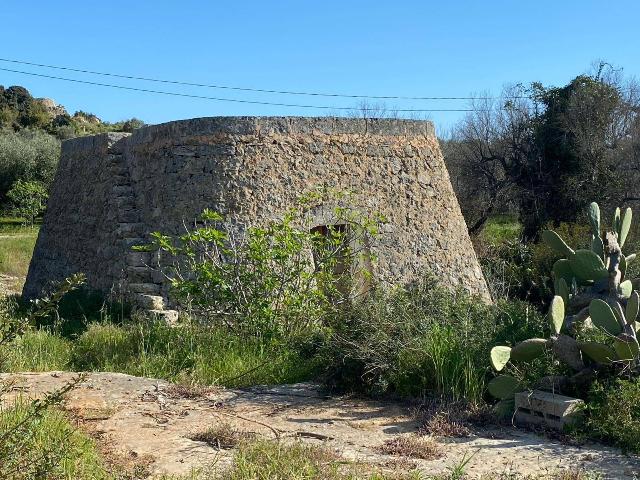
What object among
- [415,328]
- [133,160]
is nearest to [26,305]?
[133,160]

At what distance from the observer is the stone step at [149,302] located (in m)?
9.95

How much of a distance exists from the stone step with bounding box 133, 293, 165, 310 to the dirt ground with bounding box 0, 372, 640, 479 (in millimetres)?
3308

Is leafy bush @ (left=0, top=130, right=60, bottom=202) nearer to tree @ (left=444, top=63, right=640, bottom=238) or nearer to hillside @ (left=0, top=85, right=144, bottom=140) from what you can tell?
hillside @ (left=0, top=85, right=144, bottom=140)

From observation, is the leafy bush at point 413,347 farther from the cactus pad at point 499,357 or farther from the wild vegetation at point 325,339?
the cactus pad at point 499,357

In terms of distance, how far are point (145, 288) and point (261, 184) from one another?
2.24 meters

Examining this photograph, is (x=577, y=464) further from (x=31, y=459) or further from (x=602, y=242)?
(x=31, y=459)

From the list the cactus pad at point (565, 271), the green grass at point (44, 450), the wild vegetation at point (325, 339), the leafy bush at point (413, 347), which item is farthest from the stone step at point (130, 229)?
the cactus pad at point (565, 271)

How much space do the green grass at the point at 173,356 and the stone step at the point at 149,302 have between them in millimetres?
1491

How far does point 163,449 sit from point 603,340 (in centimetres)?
363

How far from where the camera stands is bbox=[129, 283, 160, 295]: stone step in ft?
34.3

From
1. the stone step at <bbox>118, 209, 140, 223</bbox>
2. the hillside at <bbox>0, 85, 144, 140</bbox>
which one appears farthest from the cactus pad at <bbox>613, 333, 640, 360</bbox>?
the hillside at <bbox>0, 85, 144, 140</bbox>

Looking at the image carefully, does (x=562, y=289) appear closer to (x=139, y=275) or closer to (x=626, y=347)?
(x=626, y=347)

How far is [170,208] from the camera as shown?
10.8m

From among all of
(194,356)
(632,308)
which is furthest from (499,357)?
(194,356)
